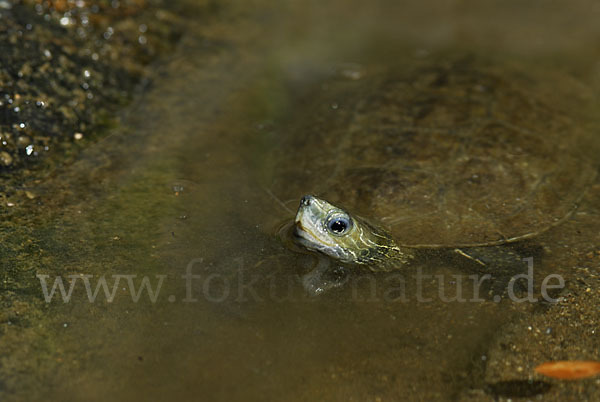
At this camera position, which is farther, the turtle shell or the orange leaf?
the turtle shell

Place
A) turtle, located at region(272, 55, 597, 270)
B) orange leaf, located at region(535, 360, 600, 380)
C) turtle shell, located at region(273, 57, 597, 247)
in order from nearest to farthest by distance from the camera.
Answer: orange leaf, located at region(535, 360, 600, 380), turtle, located at region(272, 55, 597, 270), turtle shell, located at region(273, 57, 597, 247)

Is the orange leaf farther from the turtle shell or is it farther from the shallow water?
the turtle shell

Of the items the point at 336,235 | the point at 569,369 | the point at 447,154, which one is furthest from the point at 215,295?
the point at 447,154

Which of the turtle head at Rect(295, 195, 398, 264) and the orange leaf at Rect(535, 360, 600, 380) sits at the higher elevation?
the turtle head at Rect(295, 195, 398, 264)

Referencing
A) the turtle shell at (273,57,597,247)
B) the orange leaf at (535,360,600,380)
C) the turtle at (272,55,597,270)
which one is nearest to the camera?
the orange leaf at (535,360,600,380)

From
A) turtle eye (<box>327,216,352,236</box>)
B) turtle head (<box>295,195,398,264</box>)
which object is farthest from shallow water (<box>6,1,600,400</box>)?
turtle eye (<box>327,216,352,236</box>)

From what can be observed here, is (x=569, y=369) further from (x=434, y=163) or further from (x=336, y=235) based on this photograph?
(x=434, y=163)
